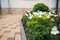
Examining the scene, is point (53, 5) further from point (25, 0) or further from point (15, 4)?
point (15, 4)

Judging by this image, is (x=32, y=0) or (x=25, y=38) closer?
(x=25, y=38)

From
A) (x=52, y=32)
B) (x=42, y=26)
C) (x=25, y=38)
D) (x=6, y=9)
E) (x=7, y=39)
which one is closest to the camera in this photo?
(x=52, y=32)

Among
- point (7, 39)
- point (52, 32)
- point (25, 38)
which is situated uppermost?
point (52, 32)

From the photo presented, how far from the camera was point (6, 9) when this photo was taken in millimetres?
8258

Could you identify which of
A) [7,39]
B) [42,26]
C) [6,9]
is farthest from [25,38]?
[6,9]

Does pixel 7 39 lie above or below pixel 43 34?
below

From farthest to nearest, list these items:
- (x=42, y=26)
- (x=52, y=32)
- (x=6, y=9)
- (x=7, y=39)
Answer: (x=6, y=9) → (x=7, y=39) → (x=42, y=26) → (x=52, y=32)

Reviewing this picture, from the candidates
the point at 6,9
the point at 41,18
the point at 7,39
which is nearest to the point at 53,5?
the point at 6,9

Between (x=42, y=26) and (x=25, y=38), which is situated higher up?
(x=42, y=26)

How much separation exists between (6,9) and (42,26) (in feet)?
21.9

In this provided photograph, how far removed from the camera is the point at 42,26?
1.77m

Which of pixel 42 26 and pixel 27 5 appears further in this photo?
pixel 27 5

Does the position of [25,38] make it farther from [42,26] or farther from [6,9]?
[6,9]

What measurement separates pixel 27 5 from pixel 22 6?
290 millimetres
